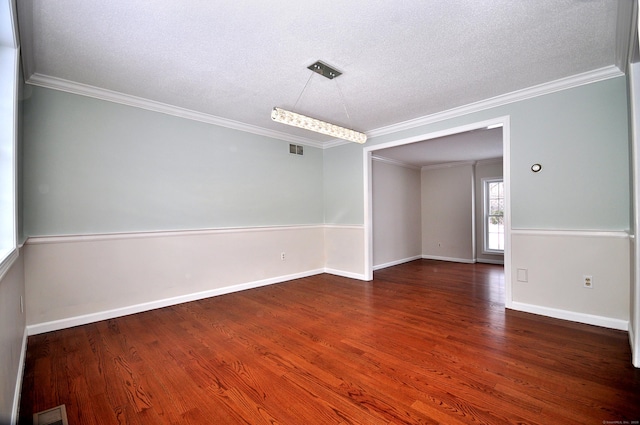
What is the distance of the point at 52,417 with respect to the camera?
1.64m

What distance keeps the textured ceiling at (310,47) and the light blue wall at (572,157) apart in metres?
0.29

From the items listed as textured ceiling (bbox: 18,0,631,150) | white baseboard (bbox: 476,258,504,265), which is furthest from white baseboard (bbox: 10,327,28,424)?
white baseboard (bbox: 476,258,504,265)

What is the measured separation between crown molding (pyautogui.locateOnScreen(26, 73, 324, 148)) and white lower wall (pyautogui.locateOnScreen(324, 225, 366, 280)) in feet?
6.57

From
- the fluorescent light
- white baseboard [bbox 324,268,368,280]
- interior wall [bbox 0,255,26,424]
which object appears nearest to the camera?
interior wall [bbox 0,255,26,424]

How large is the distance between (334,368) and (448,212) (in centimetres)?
609

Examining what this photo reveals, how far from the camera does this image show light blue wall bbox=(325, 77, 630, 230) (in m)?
2.81

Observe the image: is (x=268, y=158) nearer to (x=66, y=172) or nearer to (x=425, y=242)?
(x=66, y=172)

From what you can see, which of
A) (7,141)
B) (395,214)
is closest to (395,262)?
(395,214)

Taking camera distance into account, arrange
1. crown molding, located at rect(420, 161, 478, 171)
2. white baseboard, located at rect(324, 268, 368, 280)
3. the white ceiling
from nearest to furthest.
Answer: the white ceiling < white baseboard, located at rect(324, 268, 368, 280) < crown molding, located at rect(420, 161, 478, 171)

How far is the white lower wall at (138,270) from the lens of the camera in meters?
2.83

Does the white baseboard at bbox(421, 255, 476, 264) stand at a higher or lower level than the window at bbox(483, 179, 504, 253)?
lower

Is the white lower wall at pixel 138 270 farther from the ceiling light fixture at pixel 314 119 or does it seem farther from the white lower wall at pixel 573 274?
the white lower wall at pixel 573 274

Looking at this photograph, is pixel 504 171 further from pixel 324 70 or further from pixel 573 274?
pixel 324 70

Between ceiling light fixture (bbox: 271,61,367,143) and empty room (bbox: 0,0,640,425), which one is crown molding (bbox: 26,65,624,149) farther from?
ceiling light fixture (bbox: 271,61,367,143)
